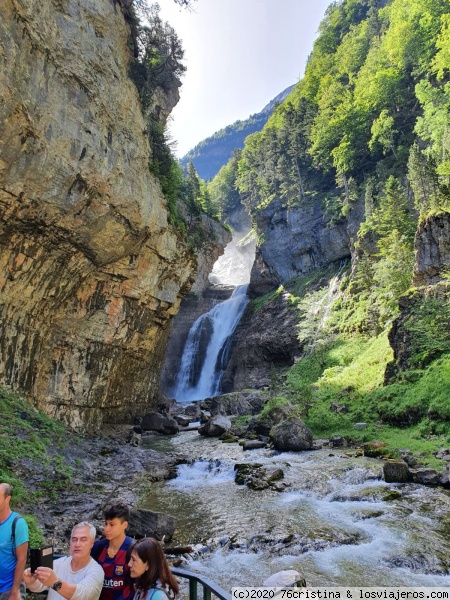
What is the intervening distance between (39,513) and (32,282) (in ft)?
33.5

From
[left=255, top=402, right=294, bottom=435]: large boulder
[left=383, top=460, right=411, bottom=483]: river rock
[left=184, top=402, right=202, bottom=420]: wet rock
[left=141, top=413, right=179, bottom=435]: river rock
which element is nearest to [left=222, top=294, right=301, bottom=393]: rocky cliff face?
[left=184, top=402, right=202, bottom=420]: wet rock

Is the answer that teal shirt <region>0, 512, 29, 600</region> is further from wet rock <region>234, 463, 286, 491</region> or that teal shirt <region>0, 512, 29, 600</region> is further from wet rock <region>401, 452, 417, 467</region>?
wet rock <region>401, 452, 417, 467</region>

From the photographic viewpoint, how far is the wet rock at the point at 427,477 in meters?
12.2

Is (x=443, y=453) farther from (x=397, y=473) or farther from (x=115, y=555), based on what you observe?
(x=115, y=555)

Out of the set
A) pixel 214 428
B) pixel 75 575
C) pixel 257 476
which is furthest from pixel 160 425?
pixel 75 575

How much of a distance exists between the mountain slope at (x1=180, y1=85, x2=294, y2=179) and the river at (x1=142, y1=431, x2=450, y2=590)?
570 ft

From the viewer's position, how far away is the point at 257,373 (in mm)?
41406

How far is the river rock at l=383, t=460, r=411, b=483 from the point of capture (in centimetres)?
1269

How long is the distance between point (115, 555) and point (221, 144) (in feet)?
625

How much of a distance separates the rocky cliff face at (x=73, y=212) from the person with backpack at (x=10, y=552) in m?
12.3

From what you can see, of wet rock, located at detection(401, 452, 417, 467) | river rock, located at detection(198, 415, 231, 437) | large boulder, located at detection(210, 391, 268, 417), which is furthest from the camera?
large boulder, located at detection(210, 391, 268, 417)

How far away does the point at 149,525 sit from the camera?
926 centimetres

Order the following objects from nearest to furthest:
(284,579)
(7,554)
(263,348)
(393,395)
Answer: (7,554), (284,579), (393,395), (263,348)

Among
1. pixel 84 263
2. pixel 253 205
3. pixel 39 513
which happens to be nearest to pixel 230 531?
pixel 39 513
